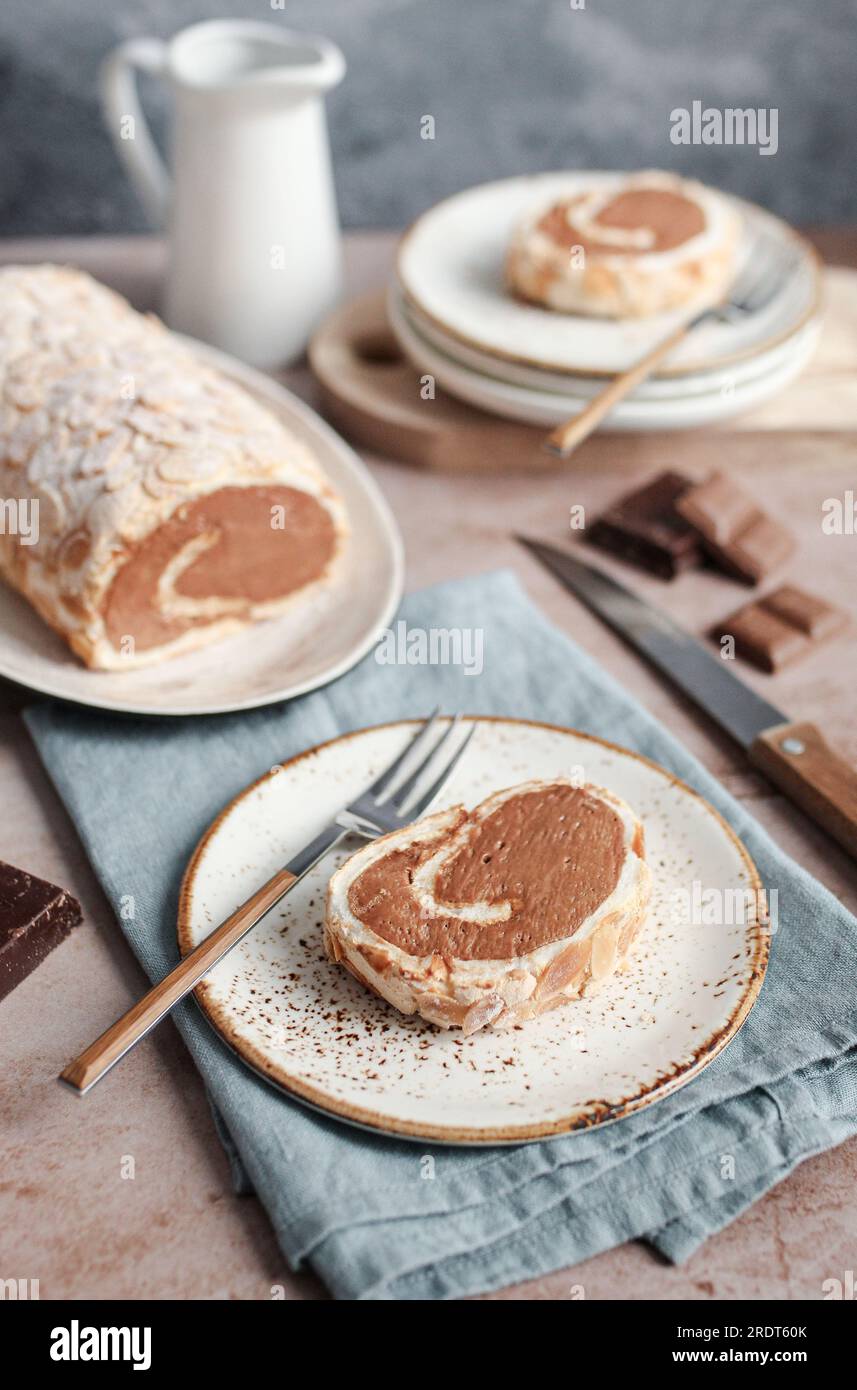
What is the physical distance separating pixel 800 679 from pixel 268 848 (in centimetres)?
82

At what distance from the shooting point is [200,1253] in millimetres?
1089

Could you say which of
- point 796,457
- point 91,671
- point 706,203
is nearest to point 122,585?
point 91,671

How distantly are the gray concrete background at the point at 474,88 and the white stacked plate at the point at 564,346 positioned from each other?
856mm

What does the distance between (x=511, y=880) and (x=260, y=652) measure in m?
0.65

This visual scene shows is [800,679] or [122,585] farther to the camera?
[800,679]

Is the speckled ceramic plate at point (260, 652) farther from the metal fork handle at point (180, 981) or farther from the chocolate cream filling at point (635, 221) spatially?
the chocolate cream filling at point (635, 221)

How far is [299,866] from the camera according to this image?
134 cm

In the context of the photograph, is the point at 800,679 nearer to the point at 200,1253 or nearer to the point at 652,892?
the point at 652,892

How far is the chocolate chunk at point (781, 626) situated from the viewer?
5.91ft

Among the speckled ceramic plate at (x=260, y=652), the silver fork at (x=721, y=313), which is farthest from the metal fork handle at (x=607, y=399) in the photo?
the speckled ceramic plate at (x=260, y=652)

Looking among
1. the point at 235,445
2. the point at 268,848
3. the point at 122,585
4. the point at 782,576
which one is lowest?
the point at 782,576

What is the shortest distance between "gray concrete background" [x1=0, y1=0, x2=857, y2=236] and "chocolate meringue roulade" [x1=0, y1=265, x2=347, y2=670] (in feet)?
4.41
